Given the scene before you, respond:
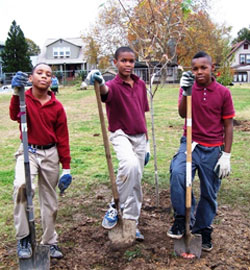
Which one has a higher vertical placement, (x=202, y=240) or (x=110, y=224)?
(x=110, y=224)

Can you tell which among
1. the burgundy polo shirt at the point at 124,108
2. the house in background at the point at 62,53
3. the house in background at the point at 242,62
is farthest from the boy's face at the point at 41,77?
the house in background at the point at 242,62

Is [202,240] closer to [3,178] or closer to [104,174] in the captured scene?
[104,174]

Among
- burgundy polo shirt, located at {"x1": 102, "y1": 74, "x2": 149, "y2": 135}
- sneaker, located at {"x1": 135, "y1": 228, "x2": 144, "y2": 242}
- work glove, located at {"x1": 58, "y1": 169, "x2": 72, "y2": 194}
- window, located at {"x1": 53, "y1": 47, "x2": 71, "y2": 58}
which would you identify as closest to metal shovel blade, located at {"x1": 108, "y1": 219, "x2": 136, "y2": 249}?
sneaker, located at {"x1": 135, "y1": 228, "x2": 144, "y2": 242}

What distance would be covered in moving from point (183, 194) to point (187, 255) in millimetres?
597

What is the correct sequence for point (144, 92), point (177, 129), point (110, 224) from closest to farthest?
1. point (110, 224)
2. point (144, 92)
3. point (177, 129)

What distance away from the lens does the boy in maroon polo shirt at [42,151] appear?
312 centimetres

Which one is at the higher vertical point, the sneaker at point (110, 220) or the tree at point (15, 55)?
the tree at point (15, 55)

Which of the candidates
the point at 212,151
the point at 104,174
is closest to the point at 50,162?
the point at 212,151

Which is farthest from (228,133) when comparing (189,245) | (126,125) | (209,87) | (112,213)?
(112,213)

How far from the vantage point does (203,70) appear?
3418 millimetres

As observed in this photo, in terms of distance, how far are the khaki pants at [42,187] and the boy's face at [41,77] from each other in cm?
60

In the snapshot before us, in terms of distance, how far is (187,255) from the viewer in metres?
3.36

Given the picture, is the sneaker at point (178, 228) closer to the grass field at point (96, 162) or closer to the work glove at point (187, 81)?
the work glove at point (187, 81)

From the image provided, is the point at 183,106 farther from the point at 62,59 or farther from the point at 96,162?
the point at 62,59
